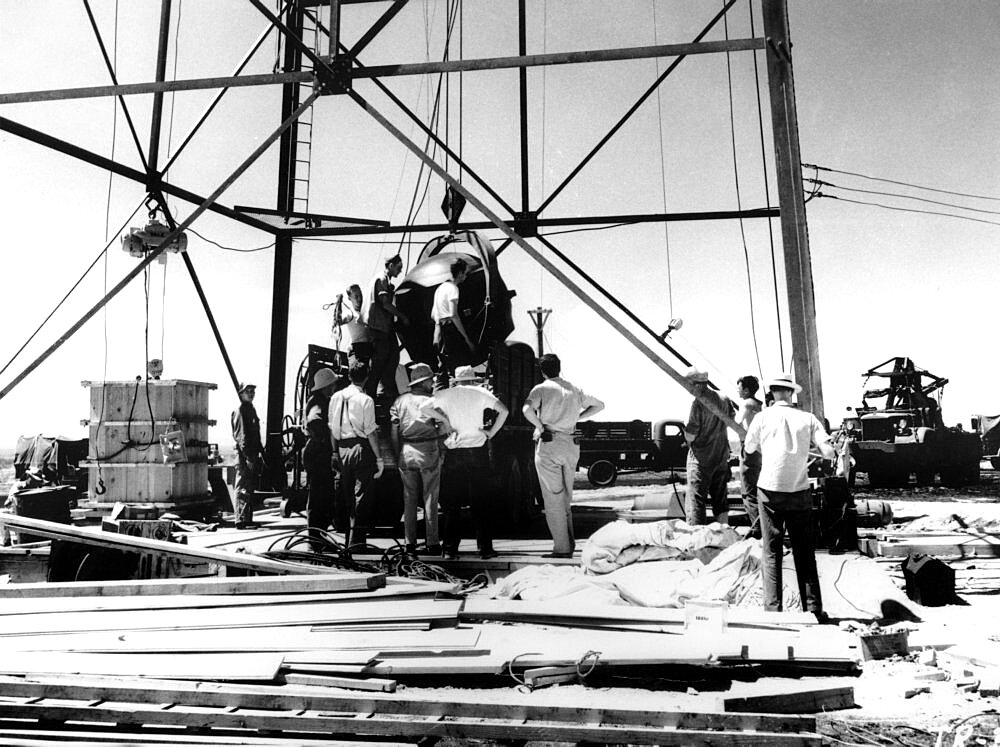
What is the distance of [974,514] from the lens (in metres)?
12.3

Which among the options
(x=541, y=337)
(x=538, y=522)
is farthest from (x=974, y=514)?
(x=541, y=337)

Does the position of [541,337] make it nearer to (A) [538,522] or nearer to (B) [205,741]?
(A) [538,522]

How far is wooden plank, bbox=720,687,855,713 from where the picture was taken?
148 inches

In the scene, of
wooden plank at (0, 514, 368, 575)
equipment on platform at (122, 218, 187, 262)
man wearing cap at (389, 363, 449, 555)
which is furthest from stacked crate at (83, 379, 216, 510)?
man wearing cap at (389, 363, 449, 555)

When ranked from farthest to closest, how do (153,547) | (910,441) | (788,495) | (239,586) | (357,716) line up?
1. (910,441)
2. (153,547)
3. (239,586)
4. (788,495)
5. (357,716)

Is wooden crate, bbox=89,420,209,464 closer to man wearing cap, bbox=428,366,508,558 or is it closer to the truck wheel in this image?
man wearing cap, bbox=428,366,508,558

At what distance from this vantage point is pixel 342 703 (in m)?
3.88

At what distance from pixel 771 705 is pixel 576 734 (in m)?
1.03

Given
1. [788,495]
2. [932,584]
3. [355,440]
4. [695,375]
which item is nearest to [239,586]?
[355,440]

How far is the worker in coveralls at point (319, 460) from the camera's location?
30.8ft

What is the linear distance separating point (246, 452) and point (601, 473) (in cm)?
1028

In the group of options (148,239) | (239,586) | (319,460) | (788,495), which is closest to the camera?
(788,495)

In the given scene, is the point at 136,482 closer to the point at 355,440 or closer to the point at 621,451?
the point at 355,440

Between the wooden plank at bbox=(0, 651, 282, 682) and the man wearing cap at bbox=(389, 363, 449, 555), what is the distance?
3.76 metres
